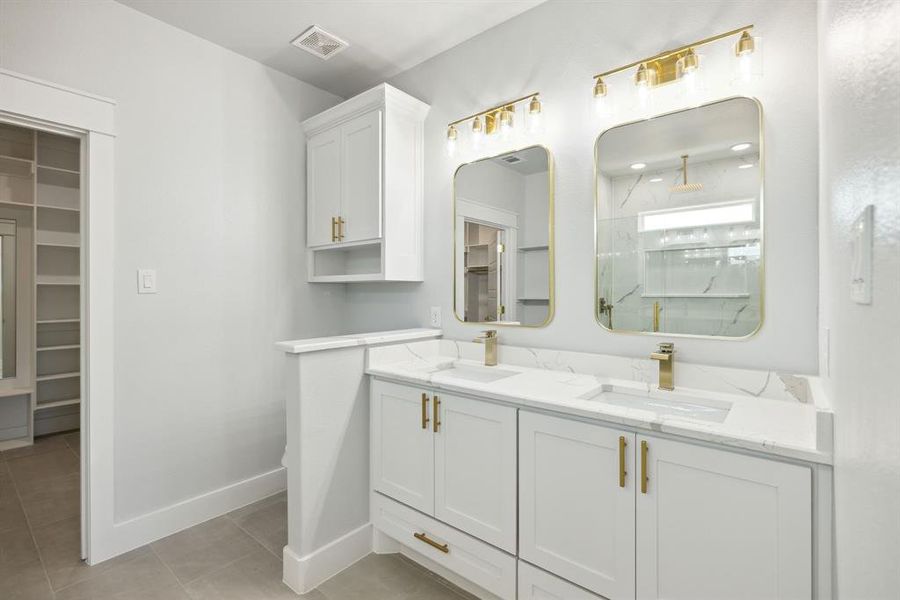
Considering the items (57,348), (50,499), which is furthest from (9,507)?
(57,348)

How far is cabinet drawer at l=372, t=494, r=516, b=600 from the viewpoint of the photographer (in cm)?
158

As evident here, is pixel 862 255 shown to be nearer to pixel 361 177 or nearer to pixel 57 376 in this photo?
pixel 361 177

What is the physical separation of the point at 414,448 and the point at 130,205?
1.81m

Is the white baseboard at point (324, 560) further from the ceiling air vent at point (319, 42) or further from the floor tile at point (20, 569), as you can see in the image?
the ceiling air vent at point (319, 42)

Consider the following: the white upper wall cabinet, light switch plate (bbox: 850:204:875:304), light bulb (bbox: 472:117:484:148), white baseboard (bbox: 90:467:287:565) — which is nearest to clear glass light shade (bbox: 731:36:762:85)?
light bulb (bbox: 472:117:484:148)

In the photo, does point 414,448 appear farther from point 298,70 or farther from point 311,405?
point 298,70

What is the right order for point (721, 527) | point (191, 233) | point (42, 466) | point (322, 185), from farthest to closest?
1. point (42, 466)
2. point (322, 185)
3. point (191, 233)
4. point (721, 527)

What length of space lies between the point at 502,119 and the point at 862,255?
187 cm

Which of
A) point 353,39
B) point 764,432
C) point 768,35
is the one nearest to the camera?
point 764,432

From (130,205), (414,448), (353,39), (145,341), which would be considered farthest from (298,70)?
(414,448)

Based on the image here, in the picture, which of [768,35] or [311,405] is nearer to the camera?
[768,35]

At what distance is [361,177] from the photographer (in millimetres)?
2475

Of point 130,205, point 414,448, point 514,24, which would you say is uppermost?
point 514,24

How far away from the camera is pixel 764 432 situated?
3.68 feet
